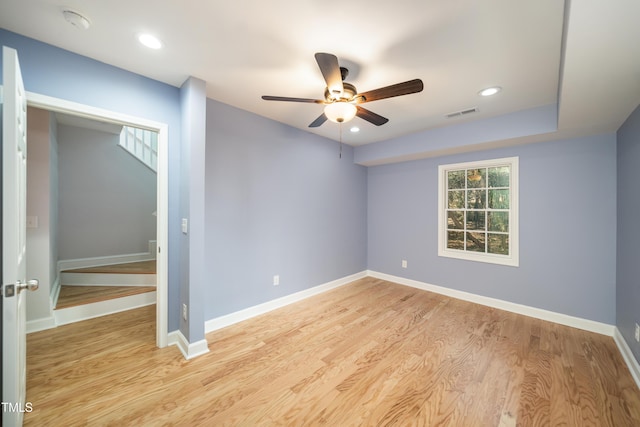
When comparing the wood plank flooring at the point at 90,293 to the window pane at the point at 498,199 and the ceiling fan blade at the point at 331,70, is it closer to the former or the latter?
the ceiling fan blade at the point at 331,70

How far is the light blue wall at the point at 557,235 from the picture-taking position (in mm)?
2641

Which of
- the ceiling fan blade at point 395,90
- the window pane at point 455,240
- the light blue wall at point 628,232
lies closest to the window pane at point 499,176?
the window pane at point 455,240

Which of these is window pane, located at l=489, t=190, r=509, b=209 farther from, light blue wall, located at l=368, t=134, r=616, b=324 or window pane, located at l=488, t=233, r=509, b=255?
window pane, located at l=488, t=233, r=509, b=255

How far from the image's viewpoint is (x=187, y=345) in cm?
218

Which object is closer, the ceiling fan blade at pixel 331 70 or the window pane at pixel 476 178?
the ceiling fan blade at pixel 331 70

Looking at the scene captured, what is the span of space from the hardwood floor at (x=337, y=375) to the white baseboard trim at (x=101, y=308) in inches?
5.6

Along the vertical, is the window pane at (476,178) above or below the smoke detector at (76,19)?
below

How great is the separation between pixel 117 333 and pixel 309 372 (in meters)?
2.12

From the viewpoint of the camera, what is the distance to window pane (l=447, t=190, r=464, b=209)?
3.75 meters

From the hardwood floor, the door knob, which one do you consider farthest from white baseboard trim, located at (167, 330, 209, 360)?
the door knob

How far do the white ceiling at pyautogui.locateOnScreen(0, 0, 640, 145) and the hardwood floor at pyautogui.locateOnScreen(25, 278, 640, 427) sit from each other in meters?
2.24

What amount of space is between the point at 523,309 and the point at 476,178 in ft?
6.10

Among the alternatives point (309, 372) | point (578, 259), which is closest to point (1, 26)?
point (309, 372)

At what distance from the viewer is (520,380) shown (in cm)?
191
